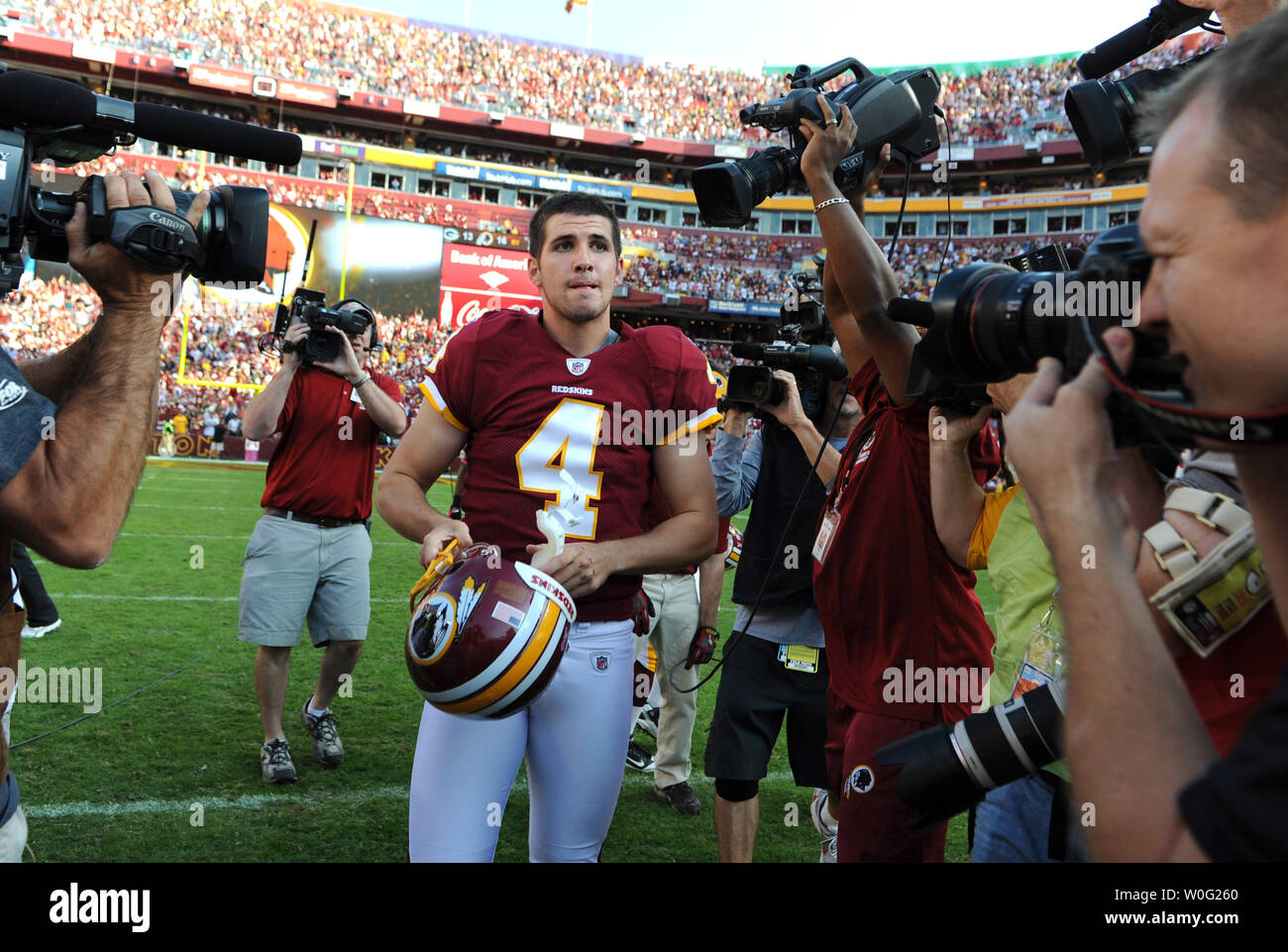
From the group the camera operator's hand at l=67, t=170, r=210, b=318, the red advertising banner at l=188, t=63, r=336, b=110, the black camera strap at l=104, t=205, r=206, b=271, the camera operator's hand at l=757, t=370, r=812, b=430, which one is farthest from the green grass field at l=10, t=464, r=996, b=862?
the red advertising banner at l=188, t=63, r=336, b=110

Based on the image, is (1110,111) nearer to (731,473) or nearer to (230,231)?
(230,231)

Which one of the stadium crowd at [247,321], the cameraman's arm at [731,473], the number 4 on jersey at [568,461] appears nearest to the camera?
the number 4 on jersey at [568,461]

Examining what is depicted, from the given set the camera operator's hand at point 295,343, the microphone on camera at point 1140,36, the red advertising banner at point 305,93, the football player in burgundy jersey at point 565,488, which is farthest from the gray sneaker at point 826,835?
the red advertising banner at point 305,93

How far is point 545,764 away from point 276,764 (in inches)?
96.7

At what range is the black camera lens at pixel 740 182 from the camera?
2.54 meters

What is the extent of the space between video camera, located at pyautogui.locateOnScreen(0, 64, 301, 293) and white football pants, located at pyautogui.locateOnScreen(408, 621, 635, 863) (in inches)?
53.2

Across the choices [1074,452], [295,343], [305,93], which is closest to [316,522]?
[295,343]

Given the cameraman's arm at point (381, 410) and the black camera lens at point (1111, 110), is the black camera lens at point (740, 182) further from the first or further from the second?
the cameraman's arm at point (381, 410)

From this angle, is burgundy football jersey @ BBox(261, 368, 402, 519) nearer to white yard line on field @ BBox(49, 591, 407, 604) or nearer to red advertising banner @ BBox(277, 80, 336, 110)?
white yard line on field @ BBox(49, 591, 407, 604)

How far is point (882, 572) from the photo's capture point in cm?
270

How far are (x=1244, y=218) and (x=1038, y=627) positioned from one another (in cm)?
136

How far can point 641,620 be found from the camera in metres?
3.02

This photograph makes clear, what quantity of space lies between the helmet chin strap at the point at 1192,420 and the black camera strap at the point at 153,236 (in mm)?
1619

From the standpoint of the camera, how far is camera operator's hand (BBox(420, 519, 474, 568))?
2549 mm
